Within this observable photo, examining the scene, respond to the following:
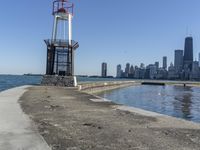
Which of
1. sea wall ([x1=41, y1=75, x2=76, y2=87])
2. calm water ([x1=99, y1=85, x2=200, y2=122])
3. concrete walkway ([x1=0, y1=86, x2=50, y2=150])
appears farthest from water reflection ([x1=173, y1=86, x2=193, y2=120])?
concrete walkway ([x1=0, y1=86, x2=50, y2=150])

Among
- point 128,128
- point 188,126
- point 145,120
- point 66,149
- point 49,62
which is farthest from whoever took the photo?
point 49,62

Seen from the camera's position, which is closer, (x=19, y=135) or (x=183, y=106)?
(x=19, y=135)

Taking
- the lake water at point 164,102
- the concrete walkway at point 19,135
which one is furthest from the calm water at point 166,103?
the concrete walkway at point 19,135

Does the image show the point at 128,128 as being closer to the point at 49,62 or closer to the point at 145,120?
the point at 145,120

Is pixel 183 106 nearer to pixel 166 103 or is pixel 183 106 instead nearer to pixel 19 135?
pixel 166 103

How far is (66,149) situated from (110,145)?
122 centimetres

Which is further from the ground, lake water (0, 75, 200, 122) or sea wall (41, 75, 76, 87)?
sea wall (41, 75, 76, 87)

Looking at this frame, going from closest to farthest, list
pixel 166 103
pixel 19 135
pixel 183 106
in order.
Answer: pixel 19 135 < pixel 183 106 < pixel 166 103

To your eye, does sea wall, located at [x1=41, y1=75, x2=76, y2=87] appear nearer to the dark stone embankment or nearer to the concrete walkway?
the dark stone embankment

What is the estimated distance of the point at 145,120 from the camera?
Answer: 13336mm

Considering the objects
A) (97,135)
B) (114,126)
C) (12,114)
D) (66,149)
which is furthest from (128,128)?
(12,114)

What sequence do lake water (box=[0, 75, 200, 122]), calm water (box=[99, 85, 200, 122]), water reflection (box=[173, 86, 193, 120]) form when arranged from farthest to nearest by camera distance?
lake water (box=[0, 75, 200, 122]) < calm water (box=[99, 85, 200, 122]) < water reflection (box=[173, 86, 193, 120])

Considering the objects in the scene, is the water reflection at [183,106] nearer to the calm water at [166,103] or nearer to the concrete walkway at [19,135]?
the calm water at [166,103]

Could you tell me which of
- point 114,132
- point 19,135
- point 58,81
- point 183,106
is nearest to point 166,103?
point 183,106
